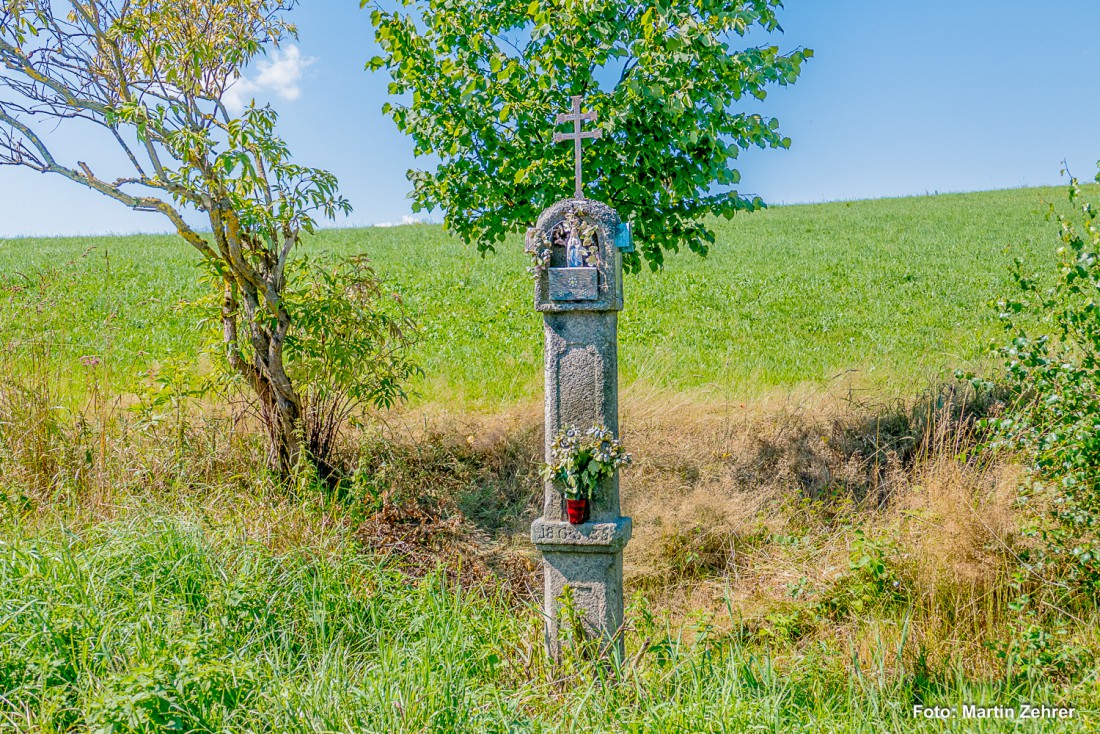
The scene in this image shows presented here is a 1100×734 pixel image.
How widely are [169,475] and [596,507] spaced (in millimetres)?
3267

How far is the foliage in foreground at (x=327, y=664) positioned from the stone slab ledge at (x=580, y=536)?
436mm

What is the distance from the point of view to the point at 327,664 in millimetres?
3344

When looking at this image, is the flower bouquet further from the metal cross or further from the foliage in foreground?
the metal cross

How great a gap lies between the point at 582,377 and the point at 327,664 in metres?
1.68

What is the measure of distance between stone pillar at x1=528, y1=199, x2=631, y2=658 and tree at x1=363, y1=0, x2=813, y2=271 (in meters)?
1.50

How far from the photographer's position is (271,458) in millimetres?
5598

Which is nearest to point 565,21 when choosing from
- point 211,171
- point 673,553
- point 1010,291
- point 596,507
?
point 211,171

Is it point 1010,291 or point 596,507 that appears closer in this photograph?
point 596,507

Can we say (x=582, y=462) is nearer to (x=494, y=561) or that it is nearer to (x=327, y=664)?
(x=327, y=664)

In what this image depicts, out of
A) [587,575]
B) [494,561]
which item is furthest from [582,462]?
[494,561]

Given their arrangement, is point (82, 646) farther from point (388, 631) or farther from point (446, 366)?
point (446, 366)

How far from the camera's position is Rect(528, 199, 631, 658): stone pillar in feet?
11.9

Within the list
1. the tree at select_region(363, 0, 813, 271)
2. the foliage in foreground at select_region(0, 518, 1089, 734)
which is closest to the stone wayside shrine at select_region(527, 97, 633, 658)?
the foliage in foreground at select_region(0, 518, 1089, 734)

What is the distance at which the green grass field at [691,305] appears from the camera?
7660 millimetres
